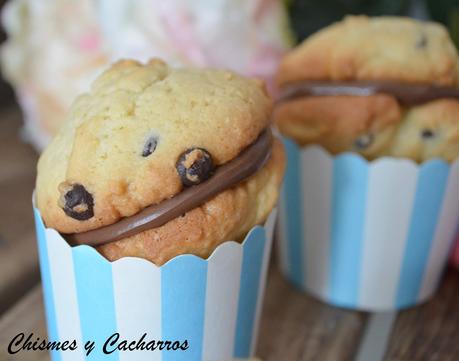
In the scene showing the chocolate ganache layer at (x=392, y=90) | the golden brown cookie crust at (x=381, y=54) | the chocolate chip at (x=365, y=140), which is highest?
the golden brown cookie crust at (x=381, y=54)

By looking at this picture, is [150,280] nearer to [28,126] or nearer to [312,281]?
[312,281]

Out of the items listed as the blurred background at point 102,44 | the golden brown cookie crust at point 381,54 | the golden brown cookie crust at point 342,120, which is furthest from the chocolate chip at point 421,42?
the blurred background at point 102,44

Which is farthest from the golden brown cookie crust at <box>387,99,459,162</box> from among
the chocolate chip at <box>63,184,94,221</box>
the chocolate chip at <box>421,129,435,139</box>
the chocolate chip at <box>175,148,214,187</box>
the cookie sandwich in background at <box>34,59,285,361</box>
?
the chocolate chip at <box>63,184,94,221</box>

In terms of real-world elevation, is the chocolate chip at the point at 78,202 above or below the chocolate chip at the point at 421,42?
below

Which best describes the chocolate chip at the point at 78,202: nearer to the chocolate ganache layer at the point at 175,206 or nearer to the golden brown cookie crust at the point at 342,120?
the chocolate ganache layer at the point at 175,206

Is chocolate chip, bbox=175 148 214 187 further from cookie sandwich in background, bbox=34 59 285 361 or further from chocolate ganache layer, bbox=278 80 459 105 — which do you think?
chocolate ganache layer, bbox=278 80 459 105

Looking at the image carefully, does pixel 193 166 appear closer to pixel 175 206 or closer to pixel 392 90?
pixel 175 206

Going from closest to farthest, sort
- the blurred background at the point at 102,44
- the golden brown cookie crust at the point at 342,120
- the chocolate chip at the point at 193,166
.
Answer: the chocolate chip at the point at 193,166 < the golden brown cookie crust at the point at 342,120 < the blurred background at the point at 102,44
